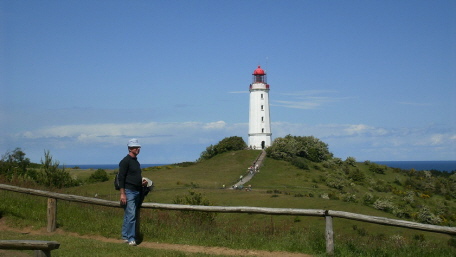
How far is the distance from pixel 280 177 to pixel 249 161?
8331mm

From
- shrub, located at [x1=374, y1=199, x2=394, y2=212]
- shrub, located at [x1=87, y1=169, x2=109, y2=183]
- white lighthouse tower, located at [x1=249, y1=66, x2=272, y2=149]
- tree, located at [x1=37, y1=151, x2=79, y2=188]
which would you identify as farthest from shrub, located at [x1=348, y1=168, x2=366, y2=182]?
tree, located at [x1=37, y1=151, x2=79, y2=188]

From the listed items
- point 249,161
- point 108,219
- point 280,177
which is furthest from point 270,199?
point 108,219

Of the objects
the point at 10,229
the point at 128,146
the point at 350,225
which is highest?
the point at 128,146

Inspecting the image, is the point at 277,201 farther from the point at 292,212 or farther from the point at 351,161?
the point at 351,161

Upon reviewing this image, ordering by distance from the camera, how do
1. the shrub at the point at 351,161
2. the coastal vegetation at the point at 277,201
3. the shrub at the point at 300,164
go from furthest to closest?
the shrub at the point at 351,161 < the shrub at the point at 300,164 < the coastal vegetation at the point at 277,201

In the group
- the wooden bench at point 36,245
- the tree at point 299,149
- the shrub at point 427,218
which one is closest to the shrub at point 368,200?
the shrub at point 427,218

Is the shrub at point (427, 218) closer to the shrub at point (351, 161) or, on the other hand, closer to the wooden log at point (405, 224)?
the shrub at point (351, 161)

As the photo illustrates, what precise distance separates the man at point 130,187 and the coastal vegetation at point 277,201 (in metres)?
0.72

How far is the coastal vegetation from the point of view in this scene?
12.5 m

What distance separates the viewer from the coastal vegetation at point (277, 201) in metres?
12.5

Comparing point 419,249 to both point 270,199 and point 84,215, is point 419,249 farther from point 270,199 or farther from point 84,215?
point 270,199

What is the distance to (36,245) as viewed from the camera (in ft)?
24.1

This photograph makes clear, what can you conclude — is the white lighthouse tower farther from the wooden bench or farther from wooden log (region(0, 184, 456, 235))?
the wooden bench

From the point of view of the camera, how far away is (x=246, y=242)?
12289 millimetres
